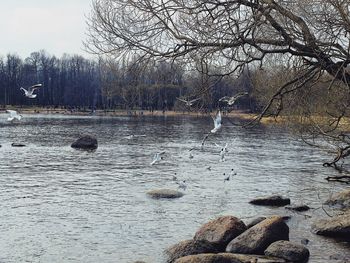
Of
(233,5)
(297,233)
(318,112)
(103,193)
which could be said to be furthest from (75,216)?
(233,5)

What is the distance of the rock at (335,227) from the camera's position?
1468cm

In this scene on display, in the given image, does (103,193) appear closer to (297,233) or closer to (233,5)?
(297,233)

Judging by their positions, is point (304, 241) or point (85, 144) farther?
point (85, 144)

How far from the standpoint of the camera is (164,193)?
20.3 m

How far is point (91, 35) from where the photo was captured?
1152 centimetres

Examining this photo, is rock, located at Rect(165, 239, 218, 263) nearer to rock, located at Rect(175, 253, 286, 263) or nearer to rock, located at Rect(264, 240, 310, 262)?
rock, located at Rect(175, 253, 286, 263)

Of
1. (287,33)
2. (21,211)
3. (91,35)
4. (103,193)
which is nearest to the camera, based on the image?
(287,33)

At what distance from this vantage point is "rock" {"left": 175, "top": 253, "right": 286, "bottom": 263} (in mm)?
11289

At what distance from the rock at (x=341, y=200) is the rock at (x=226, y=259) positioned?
6968mm

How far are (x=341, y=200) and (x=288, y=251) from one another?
22.6 ft

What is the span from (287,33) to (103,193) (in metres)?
12.4

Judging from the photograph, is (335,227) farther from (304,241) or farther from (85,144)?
(85,144)

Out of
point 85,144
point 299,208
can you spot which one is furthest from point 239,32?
point 85,144

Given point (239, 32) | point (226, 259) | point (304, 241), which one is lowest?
point (304, 241)
